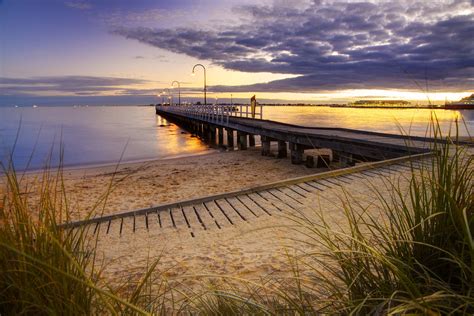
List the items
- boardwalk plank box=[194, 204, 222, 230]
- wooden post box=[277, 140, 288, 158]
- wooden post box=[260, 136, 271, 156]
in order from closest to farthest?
boardwalk plank box=[194, 204, 222, 230]
wooden post box=[277, 140, 288, 158]
wooden post box=[260, 136, 271, 156]

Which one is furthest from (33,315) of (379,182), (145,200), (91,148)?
(91,148)

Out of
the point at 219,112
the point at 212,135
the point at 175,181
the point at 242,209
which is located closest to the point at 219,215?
the point at 242,209

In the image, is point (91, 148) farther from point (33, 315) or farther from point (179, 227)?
point (33, 315)

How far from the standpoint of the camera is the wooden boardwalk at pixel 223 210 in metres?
5.18

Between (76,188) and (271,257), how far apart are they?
10.2m

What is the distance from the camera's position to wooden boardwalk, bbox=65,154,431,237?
5.18 meters

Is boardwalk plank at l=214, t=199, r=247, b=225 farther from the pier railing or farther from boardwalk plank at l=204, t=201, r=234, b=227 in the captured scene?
the pier railing

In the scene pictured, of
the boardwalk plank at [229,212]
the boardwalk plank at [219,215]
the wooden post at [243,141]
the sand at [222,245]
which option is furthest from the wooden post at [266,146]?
the boardwalk plank at [219,215]

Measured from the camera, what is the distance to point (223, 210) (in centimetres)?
573

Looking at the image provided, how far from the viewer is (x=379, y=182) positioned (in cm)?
673

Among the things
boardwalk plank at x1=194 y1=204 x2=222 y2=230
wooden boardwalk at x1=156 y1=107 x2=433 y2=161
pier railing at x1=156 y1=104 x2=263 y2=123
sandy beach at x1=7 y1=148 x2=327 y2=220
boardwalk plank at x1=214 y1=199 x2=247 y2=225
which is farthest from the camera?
pier railing at x1=156 y1=104 x2=263 y2=123

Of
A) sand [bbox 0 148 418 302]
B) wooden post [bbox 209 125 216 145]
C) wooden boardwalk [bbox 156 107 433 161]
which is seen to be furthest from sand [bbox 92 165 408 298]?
wooden post [bbox 209 125 216 145]

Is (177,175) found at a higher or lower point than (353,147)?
lower

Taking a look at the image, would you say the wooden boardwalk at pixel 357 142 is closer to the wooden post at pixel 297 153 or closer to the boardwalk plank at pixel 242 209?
the wooden post at pixel 297 153
